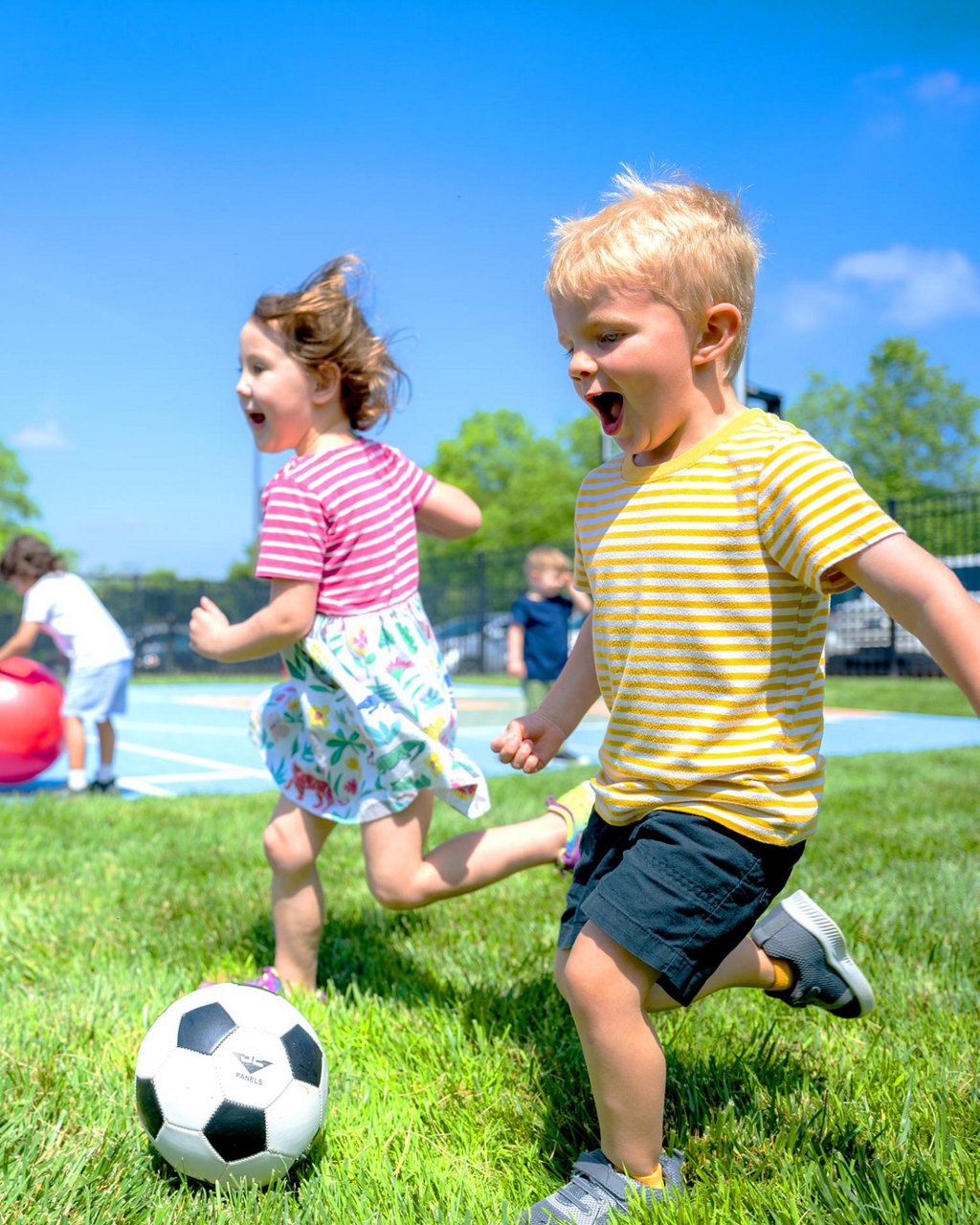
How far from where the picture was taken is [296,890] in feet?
9.88

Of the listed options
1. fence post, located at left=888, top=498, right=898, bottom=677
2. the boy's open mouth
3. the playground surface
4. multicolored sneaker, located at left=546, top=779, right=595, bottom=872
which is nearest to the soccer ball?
multicolored sneaker, located at left=546, top=779, right=595, bottom=872

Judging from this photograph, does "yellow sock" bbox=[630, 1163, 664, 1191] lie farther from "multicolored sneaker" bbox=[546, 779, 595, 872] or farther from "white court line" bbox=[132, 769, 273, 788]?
"white court line" bbox=[132, 769, 273, 788]

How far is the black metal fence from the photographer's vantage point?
1915cm

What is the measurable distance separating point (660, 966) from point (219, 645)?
1469mm

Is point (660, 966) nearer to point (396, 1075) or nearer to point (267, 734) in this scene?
point (396, 1075)

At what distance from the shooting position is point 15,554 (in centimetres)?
751

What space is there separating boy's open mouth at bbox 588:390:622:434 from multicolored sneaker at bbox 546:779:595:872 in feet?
3.49

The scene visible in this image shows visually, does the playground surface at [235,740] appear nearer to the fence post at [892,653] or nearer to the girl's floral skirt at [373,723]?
the girl's floral skirt at [373,723]

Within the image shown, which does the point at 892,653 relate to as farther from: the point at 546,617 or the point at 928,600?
the point at 928,600

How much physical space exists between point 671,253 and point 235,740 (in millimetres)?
10745

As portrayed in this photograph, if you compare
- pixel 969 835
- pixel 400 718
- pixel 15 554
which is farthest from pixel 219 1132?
pixel 15 554

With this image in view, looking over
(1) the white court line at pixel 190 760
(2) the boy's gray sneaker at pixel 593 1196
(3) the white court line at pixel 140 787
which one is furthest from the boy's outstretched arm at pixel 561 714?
(1) the white court line at pixel 190 760

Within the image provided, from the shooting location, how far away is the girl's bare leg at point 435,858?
282 cm

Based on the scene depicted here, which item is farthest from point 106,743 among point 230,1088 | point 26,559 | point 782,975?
point 782,975
